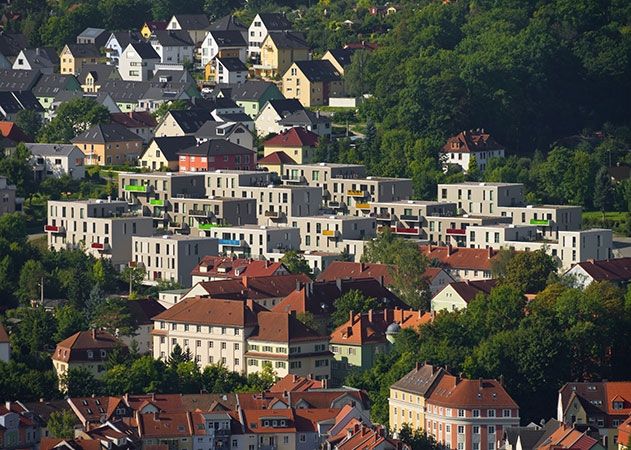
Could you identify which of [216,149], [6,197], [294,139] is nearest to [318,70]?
[294,139]

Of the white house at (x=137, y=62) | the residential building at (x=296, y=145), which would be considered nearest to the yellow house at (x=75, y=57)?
the white house at (x=137, y=62)

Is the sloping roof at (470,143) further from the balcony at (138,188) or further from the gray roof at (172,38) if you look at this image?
the gray roof at (172,38)

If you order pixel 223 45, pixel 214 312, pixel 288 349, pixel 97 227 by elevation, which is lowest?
pixel 288 349

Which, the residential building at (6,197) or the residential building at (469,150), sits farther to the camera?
the residential building at (469,150)

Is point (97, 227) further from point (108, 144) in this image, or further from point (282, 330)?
point (282, 330)

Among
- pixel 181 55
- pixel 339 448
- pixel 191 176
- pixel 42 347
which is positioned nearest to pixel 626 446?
pixel 339 448
